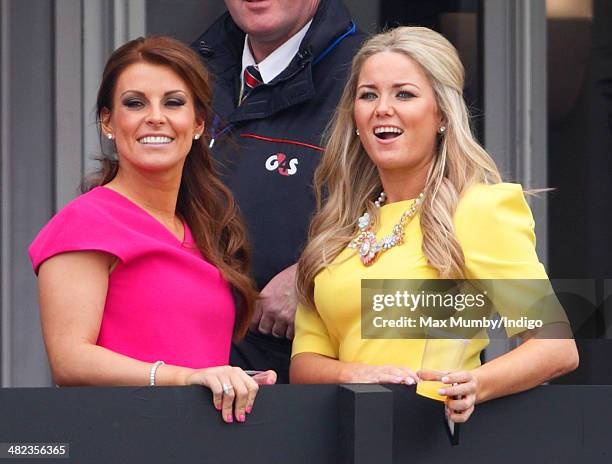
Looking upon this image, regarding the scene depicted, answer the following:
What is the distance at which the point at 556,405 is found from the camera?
213cm

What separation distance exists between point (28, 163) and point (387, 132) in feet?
6.67

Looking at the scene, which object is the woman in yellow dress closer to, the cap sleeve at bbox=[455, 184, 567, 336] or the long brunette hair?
the cap sleeve at bbox=[455, 184, 567, 336]

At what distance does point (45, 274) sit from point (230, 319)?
0.42 metres

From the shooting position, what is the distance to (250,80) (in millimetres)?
3090

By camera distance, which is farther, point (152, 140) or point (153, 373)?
point (152, 140)

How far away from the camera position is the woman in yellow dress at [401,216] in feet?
7.48

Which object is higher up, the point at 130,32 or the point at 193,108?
the point at 130,32

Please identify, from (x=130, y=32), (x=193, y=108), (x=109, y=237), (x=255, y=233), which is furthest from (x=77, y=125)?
(x=109, y=237)

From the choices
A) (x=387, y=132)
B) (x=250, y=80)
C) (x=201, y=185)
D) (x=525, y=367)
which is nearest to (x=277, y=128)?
(x=250, y=80)

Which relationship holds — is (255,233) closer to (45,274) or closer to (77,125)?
(45,274)

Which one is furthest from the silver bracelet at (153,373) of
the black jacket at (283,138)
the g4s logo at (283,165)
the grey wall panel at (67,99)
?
the grey wall panel at (67,99)

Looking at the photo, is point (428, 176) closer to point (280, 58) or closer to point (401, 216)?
point (401, 216)

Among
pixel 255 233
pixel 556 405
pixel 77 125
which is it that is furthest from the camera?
pixel 77 125

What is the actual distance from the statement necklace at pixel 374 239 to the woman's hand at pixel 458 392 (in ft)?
1.32
